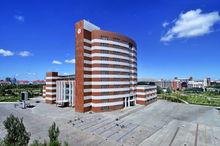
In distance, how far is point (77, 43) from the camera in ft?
209

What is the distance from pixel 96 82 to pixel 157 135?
29.5 meters

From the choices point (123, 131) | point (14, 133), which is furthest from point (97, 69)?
point (14, 133)

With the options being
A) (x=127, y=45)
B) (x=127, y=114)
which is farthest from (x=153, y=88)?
(x=127, y=114)

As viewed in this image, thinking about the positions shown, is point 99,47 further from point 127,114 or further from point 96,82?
point 127,114

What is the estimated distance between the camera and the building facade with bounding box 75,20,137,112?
62031mm

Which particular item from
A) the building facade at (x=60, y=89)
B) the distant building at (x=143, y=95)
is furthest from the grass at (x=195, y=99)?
the building facade at (x=60, y=89)

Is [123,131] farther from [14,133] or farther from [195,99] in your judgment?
[195,99]

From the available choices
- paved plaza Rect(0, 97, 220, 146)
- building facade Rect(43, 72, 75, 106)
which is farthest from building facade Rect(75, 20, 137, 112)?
building facade Rect(43, 72, 75, 106)

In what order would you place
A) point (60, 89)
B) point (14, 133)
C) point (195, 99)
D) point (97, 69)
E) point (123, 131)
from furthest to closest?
point (195, 99) → point (60, 89) → point (97, 69) → point (123, 131) → point (14, 133)

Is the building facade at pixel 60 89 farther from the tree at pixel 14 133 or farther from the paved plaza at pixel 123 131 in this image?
the tree at pixel 14 133

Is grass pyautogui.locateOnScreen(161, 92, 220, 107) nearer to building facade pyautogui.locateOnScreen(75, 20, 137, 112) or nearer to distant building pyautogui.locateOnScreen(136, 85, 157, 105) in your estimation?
distant building pyautogui.locateOnScreen(136, 85, 157, 105)

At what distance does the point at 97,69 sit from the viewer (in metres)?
63.7

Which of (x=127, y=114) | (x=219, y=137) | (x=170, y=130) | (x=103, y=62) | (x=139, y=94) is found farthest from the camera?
(x=139, y=94)

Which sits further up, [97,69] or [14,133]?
[97,69]
